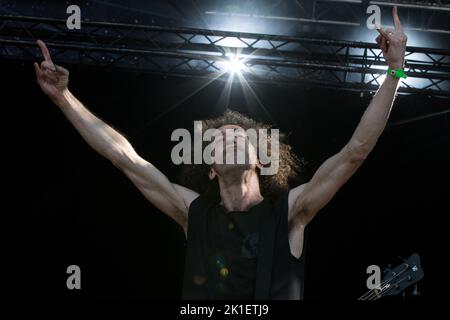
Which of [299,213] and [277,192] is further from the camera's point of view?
[277,192]

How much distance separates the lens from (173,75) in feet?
23.4

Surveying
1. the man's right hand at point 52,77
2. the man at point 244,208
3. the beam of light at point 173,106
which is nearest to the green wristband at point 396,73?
the man at point 244,208

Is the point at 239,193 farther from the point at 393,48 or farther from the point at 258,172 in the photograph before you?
the point at 393,48

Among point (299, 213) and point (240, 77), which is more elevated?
point (240, 77)

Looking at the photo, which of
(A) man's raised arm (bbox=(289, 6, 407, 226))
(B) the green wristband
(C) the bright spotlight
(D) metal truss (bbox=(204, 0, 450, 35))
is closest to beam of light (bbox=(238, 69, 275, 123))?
(C) the bright spotlight

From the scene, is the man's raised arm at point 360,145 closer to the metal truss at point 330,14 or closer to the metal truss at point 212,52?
the metal truss at point 212,52

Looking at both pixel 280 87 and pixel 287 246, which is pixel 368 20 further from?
pixel 287 246

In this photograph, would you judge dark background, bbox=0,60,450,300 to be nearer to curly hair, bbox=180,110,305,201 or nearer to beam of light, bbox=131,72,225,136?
beam of light, bbox=131,72,225,136

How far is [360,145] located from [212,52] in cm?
512

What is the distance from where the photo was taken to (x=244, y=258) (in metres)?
2.37

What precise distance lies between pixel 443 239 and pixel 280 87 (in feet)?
9.60

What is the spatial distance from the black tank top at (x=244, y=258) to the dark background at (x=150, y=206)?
5.64 meters
